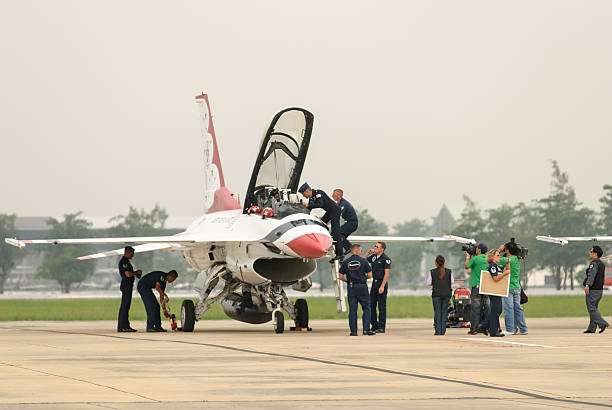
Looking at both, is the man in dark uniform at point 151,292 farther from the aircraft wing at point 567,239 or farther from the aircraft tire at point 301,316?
the aircraft wing at point 567,239

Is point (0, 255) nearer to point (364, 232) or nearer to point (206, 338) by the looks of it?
point (364, 232)

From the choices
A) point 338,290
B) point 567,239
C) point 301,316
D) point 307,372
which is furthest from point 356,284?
point 307,372

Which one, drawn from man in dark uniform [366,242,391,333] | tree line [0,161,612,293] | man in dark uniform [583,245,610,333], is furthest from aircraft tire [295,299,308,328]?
tree line [0,161,612,293]

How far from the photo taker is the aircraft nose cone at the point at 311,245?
21906 millimetres

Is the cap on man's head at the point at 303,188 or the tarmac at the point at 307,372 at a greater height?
the cap on man's head at the point at 303,188

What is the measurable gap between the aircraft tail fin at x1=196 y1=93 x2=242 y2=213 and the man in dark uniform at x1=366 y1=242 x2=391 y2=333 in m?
6.91

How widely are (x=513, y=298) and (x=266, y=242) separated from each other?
525 centimetres

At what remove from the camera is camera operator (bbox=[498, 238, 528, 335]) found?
22.5 meters

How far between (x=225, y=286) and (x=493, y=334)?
272 inches

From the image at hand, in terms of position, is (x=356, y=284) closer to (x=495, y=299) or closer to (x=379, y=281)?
(x=379, y=281)

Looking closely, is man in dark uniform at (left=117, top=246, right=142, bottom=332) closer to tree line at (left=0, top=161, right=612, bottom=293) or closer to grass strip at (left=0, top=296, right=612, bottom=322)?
grass strip at (left=0, top=296, right=612, bottom=322)

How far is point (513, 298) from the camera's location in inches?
902

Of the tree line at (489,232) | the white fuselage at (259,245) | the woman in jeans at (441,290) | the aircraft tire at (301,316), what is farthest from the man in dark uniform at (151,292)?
the tree line at (489,232)

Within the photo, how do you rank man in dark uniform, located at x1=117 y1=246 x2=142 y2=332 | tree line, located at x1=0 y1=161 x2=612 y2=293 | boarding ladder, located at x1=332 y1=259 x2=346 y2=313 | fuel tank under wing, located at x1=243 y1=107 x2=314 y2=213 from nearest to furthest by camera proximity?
1. boarding ladder, located at x1=332 y1=259 x2=346 y2=313
2. fuel tank under wing, located at x1=243 y1=107 x2=314 y2=213
3. man in dark uniform, located at x1=117 y1=246 x2=142 y2=332
4. tree line, located at x1=0 y1=161 x2=612 y2=293
